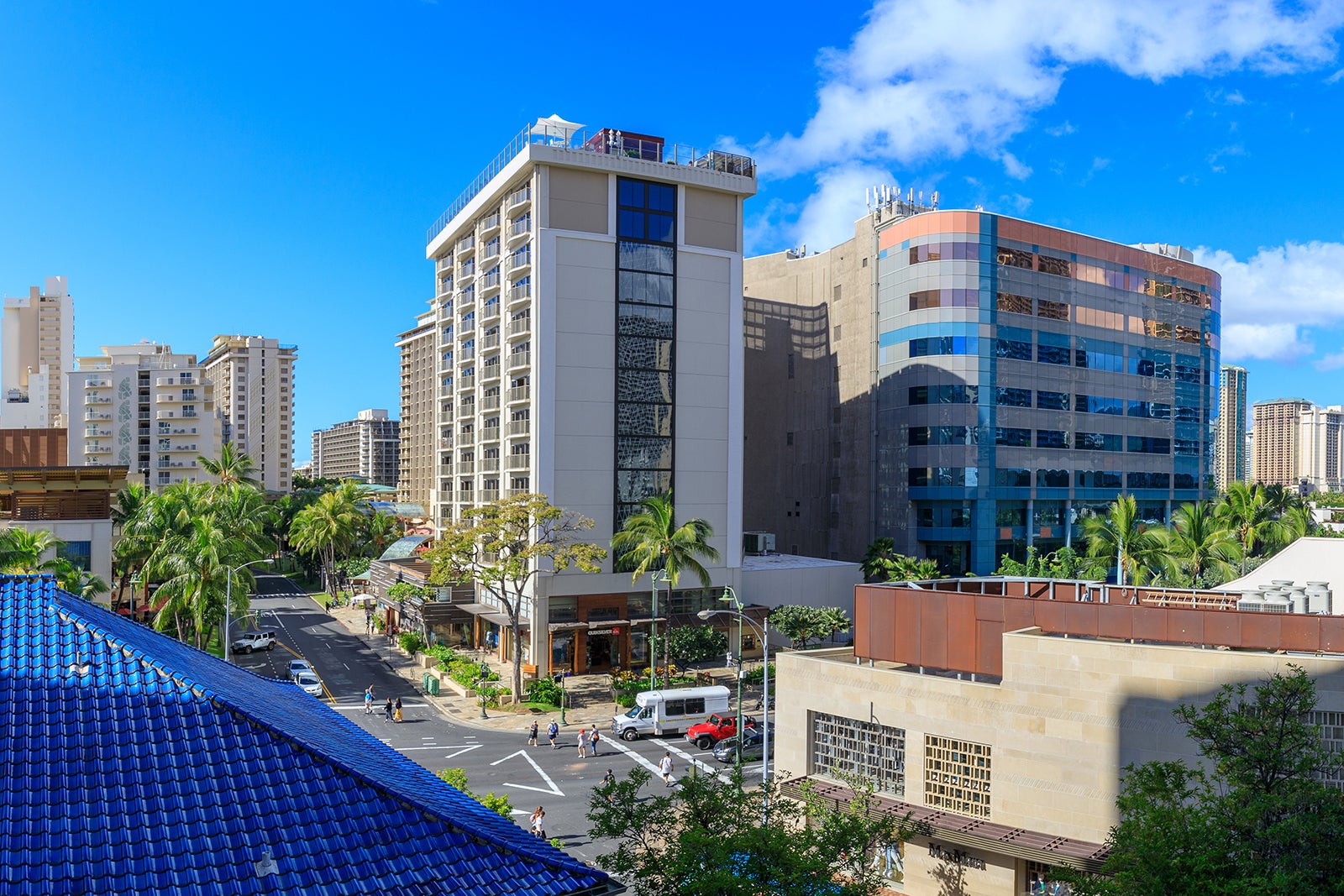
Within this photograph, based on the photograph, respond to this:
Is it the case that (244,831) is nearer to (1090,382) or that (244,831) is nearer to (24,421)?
(1090,382)

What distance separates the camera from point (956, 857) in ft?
82.5

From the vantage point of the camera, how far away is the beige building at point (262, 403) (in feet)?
598

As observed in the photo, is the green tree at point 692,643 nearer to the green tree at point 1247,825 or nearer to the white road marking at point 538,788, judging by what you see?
the white road marking at point 538,788

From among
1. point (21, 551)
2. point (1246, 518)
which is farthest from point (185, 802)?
point (1246, 518)

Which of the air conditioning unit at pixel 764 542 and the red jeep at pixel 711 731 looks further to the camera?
the air conditioning unit at pixel 764 542

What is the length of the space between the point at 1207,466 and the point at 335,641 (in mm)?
85447

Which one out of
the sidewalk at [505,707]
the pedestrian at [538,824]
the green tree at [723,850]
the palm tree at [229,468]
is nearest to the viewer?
the green tree at [723,850]

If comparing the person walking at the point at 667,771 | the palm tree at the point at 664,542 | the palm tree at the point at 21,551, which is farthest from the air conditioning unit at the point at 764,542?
the palm tree at the point at 21,551

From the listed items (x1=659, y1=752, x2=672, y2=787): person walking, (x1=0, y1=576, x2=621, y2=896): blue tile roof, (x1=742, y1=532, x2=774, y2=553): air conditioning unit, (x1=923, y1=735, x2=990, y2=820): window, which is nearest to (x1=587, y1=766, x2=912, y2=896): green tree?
(x1=0, y1=576, x2=621, y2=896): blue tile roof

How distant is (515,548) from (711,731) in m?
16.2

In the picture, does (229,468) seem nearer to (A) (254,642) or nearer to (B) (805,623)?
(A) (254,642)

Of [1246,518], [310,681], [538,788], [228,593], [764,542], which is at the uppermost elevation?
[1246,518]

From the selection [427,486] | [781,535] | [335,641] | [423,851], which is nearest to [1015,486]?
[781,535]

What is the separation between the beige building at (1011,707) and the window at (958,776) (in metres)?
0.04
